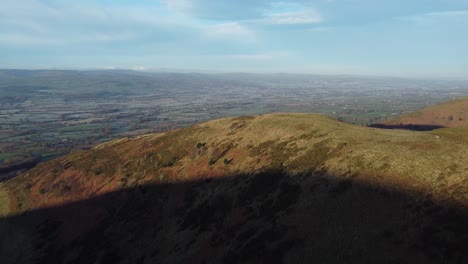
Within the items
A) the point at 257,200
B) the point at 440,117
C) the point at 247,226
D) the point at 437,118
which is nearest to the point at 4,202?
the point at 257,200

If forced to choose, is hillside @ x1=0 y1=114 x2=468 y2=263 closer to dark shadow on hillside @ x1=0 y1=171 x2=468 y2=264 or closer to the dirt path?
dark shadow on hillside @ x1=0 y1=171 x2=468 y2=264

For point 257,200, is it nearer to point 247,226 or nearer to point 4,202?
point 247,226

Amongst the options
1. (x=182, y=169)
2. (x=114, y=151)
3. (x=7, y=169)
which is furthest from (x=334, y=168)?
(x=7, y=169)

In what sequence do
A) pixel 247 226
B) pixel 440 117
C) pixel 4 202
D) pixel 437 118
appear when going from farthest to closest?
pixel 437 118 → pixel 440 117 → pixel 4 202 → pixel 247 226

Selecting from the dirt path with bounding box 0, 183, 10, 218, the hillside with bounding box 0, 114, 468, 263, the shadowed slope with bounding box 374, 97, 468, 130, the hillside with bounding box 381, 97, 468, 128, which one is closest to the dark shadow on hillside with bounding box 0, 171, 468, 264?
the hillside with bounding box 0, 114, 468, 263

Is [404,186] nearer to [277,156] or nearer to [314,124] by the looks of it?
[277,156]

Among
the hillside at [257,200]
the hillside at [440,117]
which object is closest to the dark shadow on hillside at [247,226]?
the hillside at [257,200]

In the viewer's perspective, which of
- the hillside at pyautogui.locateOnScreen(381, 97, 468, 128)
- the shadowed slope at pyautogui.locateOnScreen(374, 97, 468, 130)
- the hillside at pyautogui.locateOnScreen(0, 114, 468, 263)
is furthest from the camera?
the hillside at pyautogui.locateOnScreen(381, 97, 468, 128)
